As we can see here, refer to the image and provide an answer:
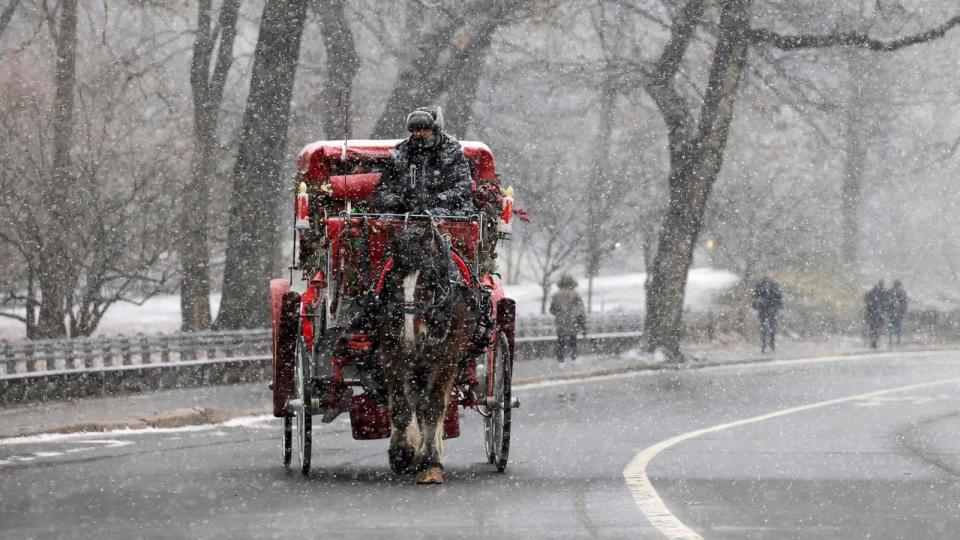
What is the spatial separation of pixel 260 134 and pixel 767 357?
12.9 m

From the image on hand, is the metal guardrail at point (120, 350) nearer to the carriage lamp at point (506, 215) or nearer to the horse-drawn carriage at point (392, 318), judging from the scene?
the horse-drawn carriage at point (392, 318)

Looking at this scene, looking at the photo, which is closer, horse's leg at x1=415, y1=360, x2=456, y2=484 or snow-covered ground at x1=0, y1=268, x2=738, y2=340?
horse's leg at x1=415, y1=360, x2=456, y2=484

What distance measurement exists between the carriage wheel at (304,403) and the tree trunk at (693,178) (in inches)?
805

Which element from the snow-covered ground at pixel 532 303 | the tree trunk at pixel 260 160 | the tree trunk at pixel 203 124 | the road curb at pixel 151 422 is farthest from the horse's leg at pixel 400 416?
the snow-covered ground at pixel 532 303

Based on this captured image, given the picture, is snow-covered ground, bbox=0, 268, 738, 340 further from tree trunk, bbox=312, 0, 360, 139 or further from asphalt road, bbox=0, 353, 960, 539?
asphalt road, bbox=0, 353, 960, 539

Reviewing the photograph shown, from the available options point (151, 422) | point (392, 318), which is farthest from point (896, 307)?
point (392, 318)

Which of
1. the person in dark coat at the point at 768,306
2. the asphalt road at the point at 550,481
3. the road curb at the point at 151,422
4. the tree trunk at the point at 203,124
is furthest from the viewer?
the person in dark coat at the point at 768,306

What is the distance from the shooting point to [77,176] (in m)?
27.0

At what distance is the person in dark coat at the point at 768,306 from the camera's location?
123 ft

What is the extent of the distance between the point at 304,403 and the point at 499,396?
4.79ft

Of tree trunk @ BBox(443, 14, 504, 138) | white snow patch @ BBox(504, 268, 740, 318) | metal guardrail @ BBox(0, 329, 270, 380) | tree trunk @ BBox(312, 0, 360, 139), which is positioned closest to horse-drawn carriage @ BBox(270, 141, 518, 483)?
metal guardrail @ BBox(0, 329, 270, 380)

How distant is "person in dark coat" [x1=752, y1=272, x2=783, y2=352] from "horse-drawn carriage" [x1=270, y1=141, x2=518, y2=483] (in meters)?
24.7

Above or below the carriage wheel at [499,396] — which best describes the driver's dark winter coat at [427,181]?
above

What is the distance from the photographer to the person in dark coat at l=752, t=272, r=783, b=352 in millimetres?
37344
